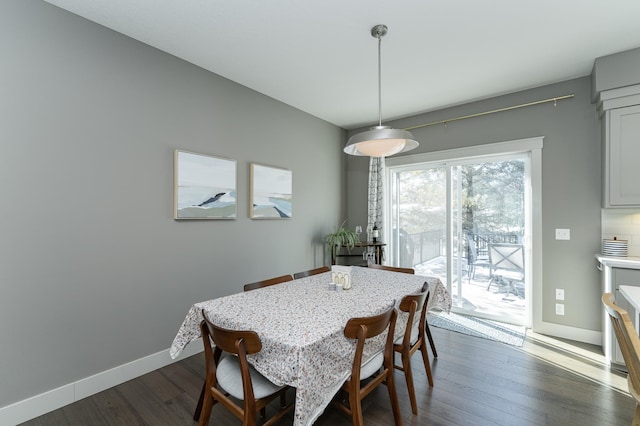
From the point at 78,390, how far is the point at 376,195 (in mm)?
3782

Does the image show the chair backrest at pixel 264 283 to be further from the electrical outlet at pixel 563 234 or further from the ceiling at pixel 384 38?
the electrical outlet at pixel 563 234

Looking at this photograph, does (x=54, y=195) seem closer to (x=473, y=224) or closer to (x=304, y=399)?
(x=304, y=399)

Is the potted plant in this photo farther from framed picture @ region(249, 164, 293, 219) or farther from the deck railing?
the deck railing

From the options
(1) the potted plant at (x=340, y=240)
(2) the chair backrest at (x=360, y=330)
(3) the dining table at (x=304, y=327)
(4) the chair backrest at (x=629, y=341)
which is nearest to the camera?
(4) the chair backrest at (x=629, y=341)

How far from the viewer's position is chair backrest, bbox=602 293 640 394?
3.83ft

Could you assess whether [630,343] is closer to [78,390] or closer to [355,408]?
[355,408]

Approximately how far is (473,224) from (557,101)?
5.30ft

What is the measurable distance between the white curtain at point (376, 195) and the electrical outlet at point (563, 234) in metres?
2.04

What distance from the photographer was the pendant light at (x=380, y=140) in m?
2.08

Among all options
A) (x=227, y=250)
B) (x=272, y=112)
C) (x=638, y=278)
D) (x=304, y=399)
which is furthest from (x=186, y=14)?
(x=638, y=278)

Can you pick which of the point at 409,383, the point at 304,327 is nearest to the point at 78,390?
the point at 304,327

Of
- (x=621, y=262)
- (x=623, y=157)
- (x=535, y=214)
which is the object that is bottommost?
(x=621, y=262)

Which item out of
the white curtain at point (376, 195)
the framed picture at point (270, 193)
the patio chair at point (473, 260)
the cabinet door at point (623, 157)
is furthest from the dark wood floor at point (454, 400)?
the white curtain at point (376, 195)

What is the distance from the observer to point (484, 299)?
3.80 m
